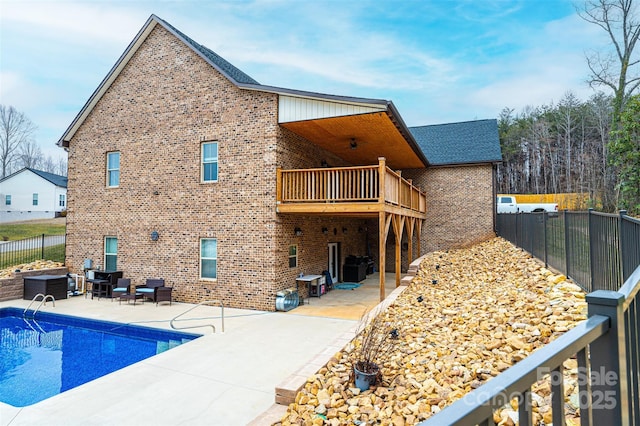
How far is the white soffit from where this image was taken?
978 cm

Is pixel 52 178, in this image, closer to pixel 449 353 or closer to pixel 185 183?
pixel 185 183

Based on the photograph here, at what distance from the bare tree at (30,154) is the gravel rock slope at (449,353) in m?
54.0

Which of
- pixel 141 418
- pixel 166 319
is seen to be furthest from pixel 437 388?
pixel 166 319

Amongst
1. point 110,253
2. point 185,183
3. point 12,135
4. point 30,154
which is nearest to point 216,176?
point 185,183

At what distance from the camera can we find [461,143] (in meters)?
20.0

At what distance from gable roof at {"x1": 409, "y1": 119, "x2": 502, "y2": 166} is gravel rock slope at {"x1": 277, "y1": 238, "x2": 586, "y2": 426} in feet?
35.3

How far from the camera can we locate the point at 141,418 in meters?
4.73

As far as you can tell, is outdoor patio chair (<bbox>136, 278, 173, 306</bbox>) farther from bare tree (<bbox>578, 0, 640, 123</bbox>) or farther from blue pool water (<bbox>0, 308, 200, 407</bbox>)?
bare tree (<bbox>578, 0, 640, 123</bbox>)

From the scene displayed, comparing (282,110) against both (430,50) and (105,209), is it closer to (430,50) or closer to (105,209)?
(105,209)

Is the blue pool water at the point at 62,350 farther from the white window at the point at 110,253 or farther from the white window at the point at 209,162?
the white window at the point at 209,162

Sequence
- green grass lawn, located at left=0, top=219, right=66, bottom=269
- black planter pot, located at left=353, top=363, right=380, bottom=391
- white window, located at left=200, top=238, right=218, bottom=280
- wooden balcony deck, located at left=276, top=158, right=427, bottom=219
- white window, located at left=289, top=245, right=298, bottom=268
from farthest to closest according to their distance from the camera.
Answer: green grass lawn, located at left=0, top=219, right=66, bottom=269 < white window, located at left=289, top=245, right=298, bottom=268 < white window, located at left=200, top=238, right=218, bottom=280 < wooden balcony deck, located at left=276, top=158, right=427, bottom=219 < black planter pot, located at left=353, top=363, right=380, bottom=391

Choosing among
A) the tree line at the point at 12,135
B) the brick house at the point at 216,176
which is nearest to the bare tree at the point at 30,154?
the tree line at the point at 12,135

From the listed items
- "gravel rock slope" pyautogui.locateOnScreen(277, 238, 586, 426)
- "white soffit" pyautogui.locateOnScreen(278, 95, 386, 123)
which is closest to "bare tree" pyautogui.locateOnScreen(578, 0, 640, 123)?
"white soffit" pyautogui.locateOnScreen(278, 95, 386, 123)

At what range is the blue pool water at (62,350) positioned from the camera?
6.24 metres
